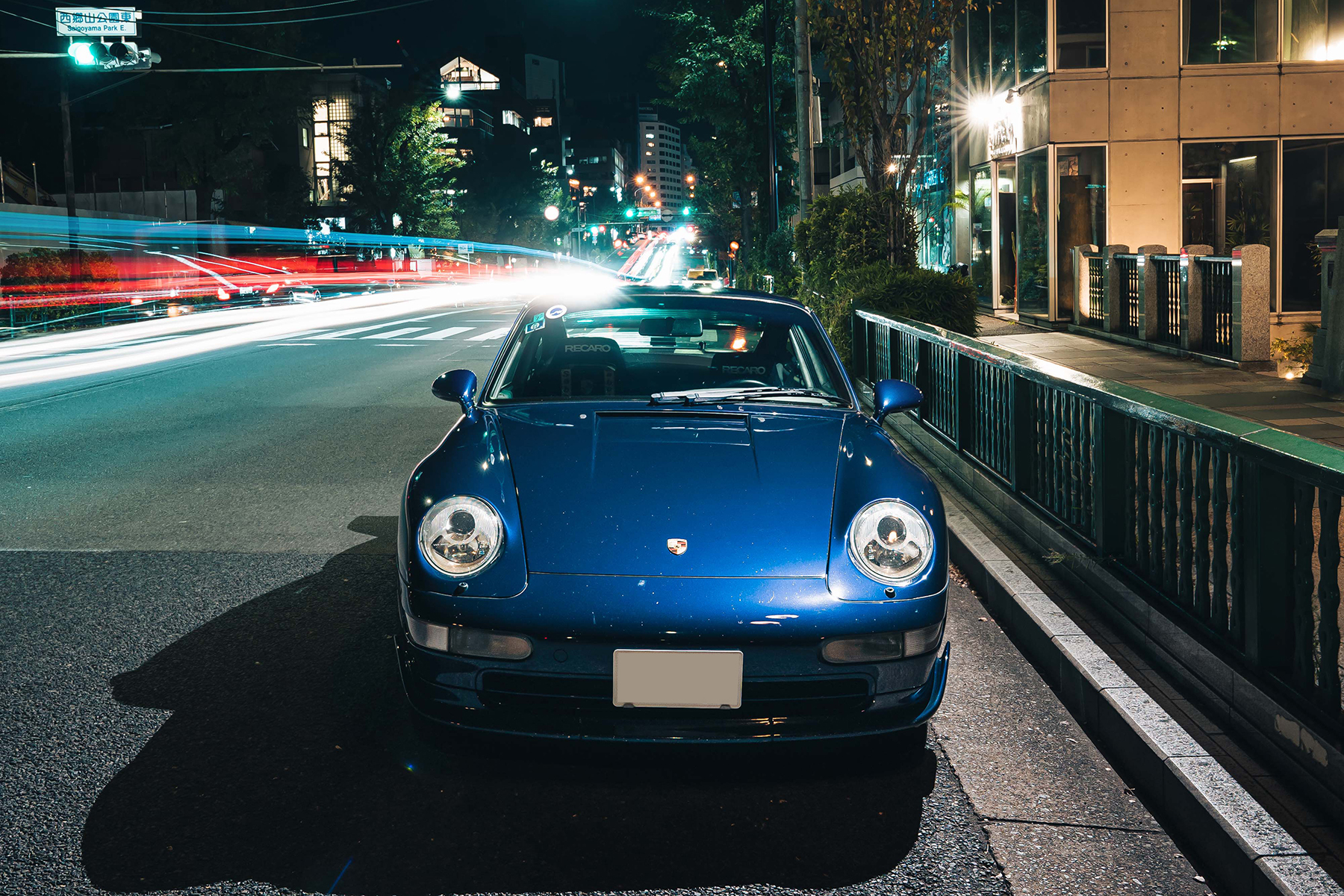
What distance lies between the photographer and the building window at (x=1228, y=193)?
1997 centimetres

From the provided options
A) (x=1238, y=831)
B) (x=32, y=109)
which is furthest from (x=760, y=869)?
(x=32, y=109)

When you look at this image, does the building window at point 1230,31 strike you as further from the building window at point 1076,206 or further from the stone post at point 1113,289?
the stone post at point 1113,289

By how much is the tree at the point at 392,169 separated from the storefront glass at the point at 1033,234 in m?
55.6

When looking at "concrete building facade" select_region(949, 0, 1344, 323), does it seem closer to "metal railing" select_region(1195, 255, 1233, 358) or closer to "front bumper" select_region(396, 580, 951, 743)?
"metal railing" select_region(1195, 255, 1233, 358)

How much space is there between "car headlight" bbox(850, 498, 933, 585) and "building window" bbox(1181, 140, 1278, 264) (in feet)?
61.1

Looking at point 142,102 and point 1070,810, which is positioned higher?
point 142,102

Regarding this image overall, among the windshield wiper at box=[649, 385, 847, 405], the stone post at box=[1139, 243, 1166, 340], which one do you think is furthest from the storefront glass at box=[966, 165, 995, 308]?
the windshield wiper at box=[649, 385, 847, 405]

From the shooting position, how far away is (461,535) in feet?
11.8

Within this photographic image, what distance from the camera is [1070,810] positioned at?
342 cm

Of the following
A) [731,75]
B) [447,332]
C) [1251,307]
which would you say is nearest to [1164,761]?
[1251,307]

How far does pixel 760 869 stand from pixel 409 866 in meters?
0.86

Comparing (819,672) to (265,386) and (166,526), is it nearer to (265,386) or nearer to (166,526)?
(166,526)

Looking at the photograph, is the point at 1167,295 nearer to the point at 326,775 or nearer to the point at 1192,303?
the point at 1192,303

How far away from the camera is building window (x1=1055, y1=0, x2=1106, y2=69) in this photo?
20.4 meters
